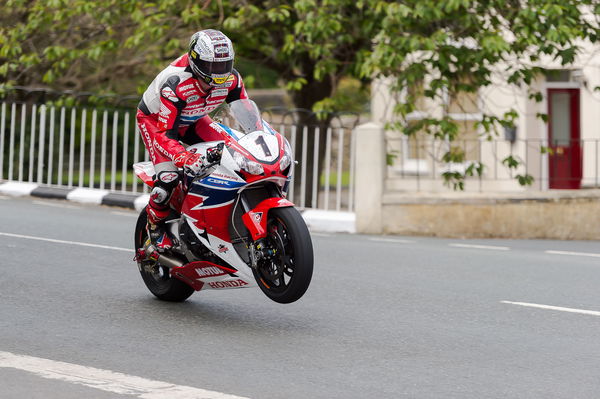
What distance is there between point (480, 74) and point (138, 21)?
515cm

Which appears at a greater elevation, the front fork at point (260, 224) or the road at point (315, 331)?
the front fork at point (260, 224)

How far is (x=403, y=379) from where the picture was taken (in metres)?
5.70

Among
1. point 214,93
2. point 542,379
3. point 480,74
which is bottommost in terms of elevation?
point 542,379

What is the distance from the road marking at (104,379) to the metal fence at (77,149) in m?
10.1

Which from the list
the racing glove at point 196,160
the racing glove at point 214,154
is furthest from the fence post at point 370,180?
the racing glove at point 214,154

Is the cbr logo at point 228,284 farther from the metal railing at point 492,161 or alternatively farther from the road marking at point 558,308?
the metal railing at point 492,161

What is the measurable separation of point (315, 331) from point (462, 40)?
9.47 metres

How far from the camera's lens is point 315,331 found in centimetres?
692

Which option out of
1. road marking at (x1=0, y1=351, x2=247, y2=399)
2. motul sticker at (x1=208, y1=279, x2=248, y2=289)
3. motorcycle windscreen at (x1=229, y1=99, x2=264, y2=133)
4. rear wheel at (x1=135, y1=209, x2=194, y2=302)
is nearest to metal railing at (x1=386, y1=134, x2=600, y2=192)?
rear wheel at (x1=135, y1=209, x2=194, y2=302)

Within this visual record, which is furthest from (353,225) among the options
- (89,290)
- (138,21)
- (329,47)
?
(89,290)

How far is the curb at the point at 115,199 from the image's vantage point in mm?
14289

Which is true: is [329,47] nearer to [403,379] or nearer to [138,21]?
[138,21]

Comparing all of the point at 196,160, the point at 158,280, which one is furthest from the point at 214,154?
the point at 158,280

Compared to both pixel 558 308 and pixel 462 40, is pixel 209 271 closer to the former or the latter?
pixel 558 308
